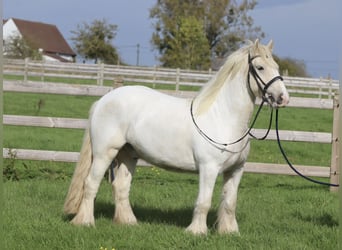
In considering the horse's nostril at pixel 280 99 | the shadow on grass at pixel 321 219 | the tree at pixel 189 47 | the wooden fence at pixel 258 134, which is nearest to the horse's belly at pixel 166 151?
the horse's nostril at pixel 280 99

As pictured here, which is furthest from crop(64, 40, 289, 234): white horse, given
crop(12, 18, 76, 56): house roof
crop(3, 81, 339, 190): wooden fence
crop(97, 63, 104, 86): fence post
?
crop(12, 18, 76, 56): house roof

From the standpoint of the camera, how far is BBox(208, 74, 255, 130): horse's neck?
530 centimetres

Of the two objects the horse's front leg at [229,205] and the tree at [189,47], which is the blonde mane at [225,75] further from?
the tree at [189,47]

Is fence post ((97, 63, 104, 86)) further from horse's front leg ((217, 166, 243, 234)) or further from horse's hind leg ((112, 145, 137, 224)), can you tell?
horse's front leg ((217, 166, 243, 234))

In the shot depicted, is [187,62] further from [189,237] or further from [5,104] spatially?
[189,237]

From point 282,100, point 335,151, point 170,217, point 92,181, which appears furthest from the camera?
point 335,151

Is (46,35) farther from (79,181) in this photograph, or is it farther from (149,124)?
(149,124)

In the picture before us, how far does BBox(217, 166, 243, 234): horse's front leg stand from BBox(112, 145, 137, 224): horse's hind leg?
101 centimetres

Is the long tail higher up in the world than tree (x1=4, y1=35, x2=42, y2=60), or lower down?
lower down

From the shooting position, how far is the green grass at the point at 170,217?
4969mm

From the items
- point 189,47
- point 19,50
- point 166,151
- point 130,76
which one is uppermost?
point 189,47

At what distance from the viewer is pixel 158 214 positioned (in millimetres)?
6348

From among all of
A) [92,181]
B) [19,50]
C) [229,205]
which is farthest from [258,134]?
[19,50]

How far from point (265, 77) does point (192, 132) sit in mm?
906
